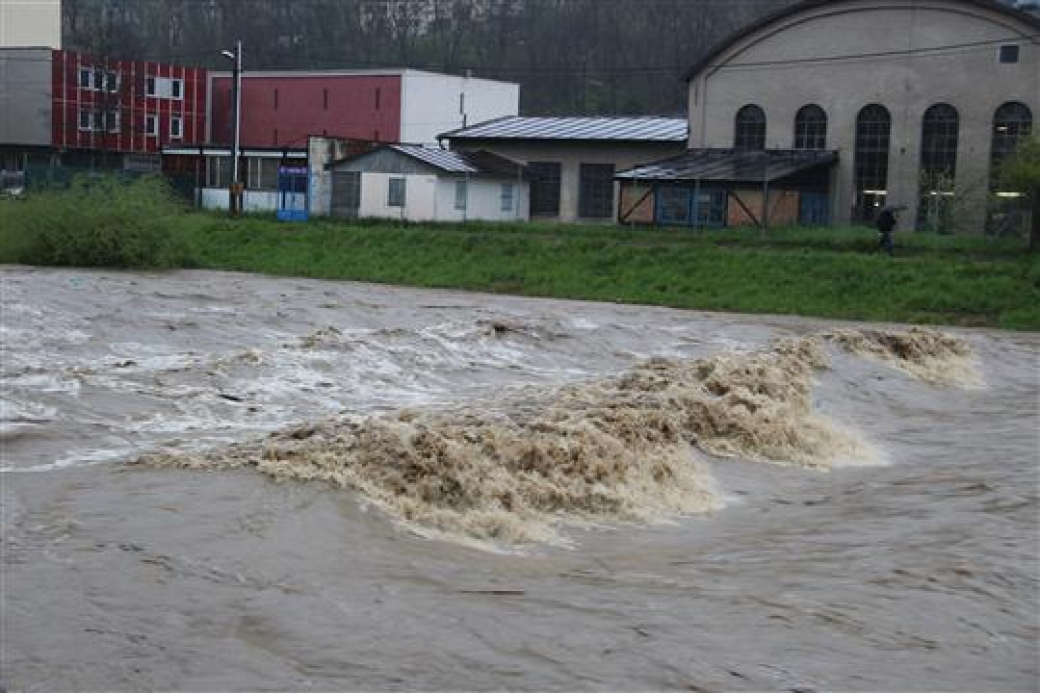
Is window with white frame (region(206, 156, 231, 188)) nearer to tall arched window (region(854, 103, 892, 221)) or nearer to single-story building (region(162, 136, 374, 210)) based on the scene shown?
single-story building (region(162, 136, 374, 210))

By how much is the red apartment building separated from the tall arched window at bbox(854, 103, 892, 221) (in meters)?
46.7

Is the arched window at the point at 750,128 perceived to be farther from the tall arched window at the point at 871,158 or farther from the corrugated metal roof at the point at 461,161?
the corrugated metal roof at the point at 461,161

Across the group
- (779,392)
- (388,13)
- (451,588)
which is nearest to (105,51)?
(388,13)

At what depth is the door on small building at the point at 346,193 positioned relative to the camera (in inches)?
2301

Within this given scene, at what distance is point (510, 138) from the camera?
62.2 m

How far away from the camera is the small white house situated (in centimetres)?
5631

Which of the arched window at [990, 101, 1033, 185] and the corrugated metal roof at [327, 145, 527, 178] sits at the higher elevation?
the arched window at [990, 101, 1033, 185]

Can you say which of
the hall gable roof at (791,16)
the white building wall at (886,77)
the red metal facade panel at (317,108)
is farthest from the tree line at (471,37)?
the white building wall at (886,77)

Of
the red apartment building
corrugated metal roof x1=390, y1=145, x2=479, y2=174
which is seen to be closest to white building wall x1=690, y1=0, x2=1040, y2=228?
corrugated metal roof x1=390, y1=145, x2=479, y2=174

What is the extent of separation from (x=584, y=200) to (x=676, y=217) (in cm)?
935

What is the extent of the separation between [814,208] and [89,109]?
54.7 metres

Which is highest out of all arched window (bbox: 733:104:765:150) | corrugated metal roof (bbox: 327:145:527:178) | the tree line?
the tree line

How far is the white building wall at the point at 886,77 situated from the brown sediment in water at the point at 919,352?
19.1 meters

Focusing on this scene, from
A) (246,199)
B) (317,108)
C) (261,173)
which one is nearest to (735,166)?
(246,199)
